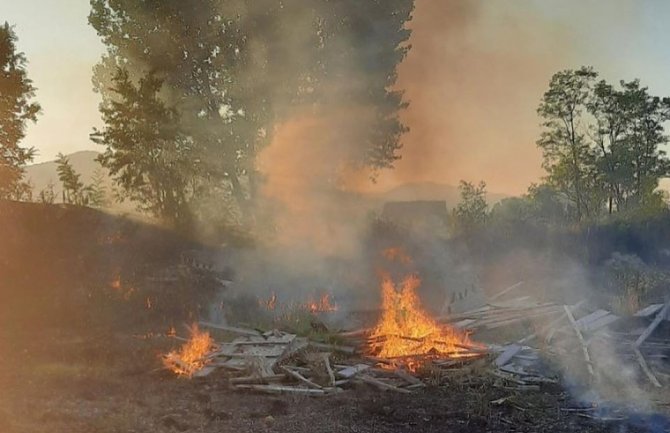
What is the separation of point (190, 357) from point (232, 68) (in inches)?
777

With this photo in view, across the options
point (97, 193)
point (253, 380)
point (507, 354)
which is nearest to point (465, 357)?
point (507, 354)

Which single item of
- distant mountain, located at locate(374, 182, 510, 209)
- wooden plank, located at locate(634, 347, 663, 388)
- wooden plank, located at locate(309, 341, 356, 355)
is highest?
distant mountain, located at locate(374, 182, 510, 209)

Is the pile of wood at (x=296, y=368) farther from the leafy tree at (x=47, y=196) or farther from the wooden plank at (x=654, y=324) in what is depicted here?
the leafy tree at (x=47, y=196)

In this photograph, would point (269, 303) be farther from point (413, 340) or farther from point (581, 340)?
point (581, 340)

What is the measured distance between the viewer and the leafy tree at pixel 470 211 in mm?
27431

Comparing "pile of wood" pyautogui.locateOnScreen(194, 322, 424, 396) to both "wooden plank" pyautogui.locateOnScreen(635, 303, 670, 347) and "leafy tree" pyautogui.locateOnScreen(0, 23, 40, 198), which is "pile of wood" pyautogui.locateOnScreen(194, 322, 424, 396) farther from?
"leafy tree" pyautogui.locateOnScreen(0, 23, 40, 198)

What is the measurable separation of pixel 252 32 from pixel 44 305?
1766 cm

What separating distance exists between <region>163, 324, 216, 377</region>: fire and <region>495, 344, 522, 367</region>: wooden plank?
6.65 meters

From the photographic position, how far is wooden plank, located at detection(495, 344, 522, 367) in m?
12.7

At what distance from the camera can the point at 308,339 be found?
1469cm

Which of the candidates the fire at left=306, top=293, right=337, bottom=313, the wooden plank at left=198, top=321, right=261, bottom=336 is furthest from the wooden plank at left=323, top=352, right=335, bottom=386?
the fire at left=306, top=293, right=337, bottom=313

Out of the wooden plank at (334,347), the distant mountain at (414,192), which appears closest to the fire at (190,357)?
the wooden plank at (334,347)

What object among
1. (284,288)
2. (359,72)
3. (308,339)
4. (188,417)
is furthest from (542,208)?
(188,417)

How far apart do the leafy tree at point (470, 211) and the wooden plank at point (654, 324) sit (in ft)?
39.8
